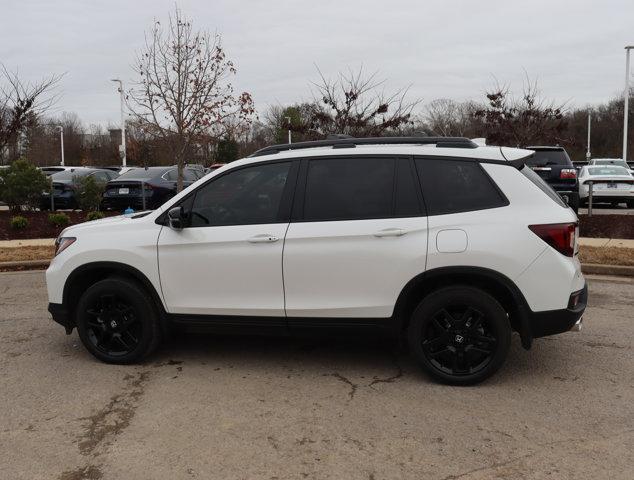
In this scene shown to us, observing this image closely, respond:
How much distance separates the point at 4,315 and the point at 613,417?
6217 millimetres

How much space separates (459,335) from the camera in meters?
4.35

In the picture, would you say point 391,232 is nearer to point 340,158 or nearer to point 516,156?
point 340,158

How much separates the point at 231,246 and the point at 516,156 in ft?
7.44

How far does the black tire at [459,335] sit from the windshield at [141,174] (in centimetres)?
1283

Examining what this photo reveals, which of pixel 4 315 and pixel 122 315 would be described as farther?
pixel 4 315

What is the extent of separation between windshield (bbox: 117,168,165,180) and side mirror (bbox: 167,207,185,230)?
11689 mm

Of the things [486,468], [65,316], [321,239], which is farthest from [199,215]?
[486,468]

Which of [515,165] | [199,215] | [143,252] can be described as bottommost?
[143,252]

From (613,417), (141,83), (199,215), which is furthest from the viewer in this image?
(141,83)

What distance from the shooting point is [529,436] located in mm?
3627

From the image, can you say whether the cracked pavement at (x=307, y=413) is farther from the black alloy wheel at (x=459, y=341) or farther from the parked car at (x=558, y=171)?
the parked car at (x=558, y=171)

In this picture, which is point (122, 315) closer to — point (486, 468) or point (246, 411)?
point (246, 411)

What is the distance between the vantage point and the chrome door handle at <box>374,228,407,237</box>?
4324 millimetres

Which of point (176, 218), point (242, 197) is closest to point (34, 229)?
point (176, 218)
